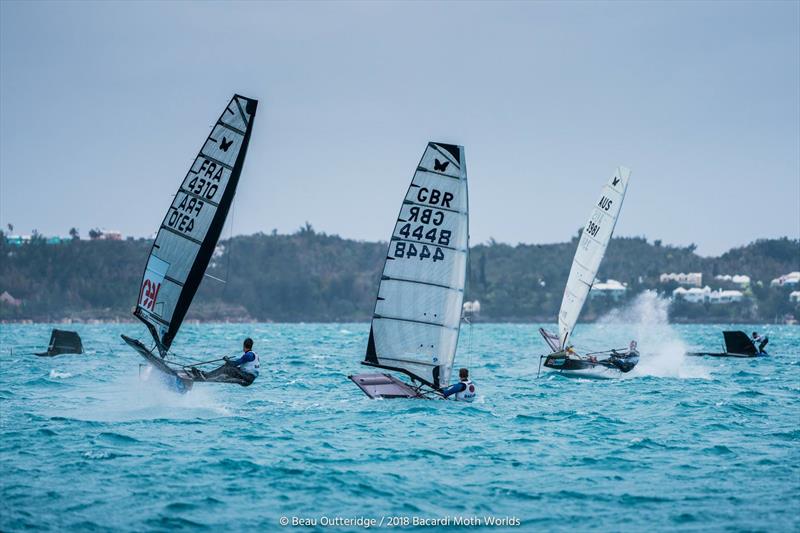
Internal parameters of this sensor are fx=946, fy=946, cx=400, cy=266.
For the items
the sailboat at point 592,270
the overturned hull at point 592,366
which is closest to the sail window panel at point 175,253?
the sailboat at point 592,270

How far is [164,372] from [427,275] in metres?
7.94

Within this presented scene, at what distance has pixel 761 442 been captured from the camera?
73.2ft

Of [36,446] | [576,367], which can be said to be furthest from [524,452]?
[576,367]

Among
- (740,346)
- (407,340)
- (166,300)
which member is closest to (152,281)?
(166,300)

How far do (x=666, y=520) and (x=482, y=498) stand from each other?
315 cm

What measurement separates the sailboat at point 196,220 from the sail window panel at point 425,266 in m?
5.06

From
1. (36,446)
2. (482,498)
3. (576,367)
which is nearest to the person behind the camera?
(482,498)

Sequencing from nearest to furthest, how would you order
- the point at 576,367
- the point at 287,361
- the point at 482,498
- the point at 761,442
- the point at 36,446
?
the point at 482,498 → the point at 36,446 → the point at 761,442 → the point at 576,367 → the point at 287,361

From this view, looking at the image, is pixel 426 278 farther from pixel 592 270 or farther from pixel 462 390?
pixel 592 270

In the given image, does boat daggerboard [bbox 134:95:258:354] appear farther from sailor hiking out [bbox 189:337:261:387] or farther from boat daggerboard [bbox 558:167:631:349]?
boat daggerboard [bbox 558:167:631:349]

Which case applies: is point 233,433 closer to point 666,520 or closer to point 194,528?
point 194,528

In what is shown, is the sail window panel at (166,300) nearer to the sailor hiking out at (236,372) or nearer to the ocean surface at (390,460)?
the sailor hiking out at (236,372)

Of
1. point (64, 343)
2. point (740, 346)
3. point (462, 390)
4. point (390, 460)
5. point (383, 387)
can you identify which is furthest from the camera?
point (64, 343)

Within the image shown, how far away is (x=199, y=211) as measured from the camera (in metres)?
26.1
